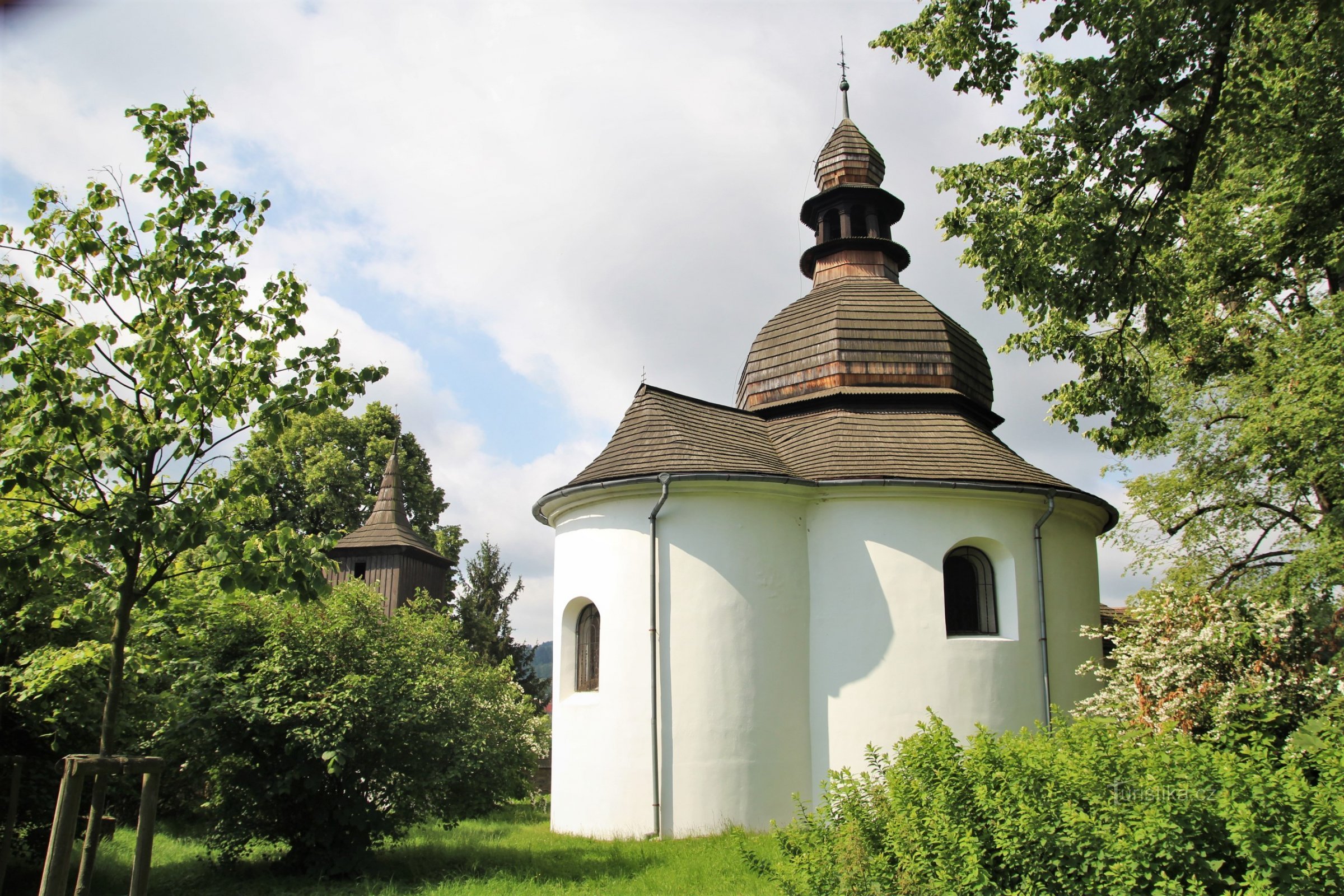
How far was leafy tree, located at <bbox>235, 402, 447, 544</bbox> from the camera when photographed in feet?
110

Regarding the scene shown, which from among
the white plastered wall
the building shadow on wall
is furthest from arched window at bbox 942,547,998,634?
the building shadow on wall

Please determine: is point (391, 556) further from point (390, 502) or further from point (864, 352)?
point (864, 352)

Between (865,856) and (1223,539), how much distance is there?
649 inches

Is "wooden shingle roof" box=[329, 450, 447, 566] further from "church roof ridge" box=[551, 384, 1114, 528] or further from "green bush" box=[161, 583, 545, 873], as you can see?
"green bush" box=[161, 583, 545, 873]

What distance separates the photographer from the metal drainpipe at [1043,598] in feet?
46.0

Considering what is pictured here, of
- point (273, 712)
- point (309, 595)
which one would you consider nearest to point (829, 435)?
point (273, 712)

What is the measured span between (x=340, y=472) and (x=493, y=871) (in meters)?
25.9

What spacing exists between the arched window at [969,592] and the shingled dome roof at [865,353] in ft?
11.4

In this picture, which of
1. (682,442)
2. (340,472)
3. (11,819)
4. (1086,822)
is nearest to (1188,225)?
(682,442)

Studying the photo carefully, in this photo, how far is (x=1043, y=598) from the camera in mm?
14359

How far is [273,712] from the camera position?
9992 millimetres

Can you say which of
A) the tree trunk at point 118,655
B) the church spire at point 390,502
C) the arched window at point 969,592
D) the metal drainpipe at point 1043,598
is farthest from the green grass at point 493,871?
the church spire at point 390,502

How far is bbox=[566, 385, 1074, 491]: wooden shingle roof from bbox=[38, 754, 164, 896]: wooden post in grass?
342 inches

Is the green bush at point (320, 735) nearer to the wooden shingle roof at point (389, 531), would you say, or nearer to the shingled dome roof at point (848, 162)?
the shingled dome roof at point (848, 162)
